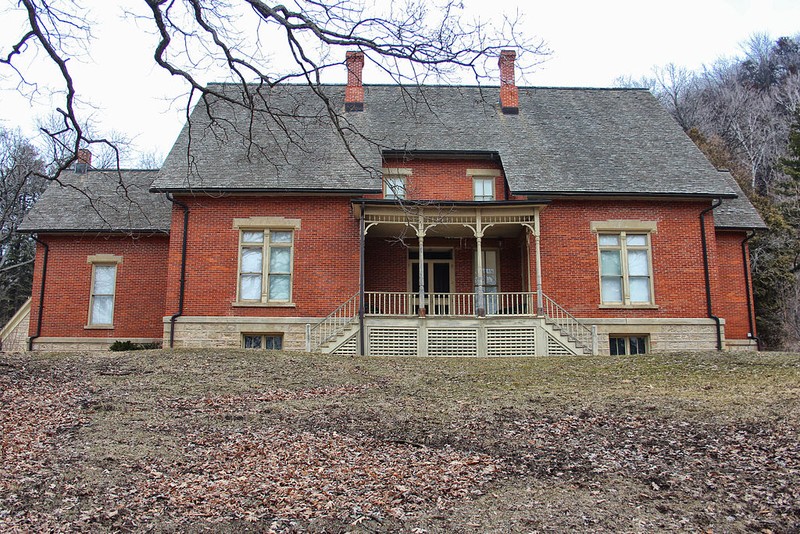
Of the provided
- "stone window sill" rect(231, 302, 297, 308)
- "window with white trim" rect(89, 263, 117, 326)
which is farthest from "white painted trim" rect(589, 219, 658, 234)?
"window with white trim" rect(89, 263, 117, 326)

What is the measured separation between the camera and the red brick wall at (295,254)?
723 inches

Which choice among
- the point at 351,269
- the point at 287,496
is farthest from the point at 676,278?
the point at 287,496

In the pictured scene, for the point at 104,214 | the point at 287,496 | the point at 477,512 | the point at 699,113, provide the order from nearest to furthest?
the point at 477,512 → the point at 287,496 → the point at 104,214 → the point at 699,113

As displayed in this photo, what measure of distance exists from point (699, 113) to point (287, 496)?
5481 centimetres

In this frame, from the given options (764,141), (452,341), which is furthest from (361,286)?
(764,141)

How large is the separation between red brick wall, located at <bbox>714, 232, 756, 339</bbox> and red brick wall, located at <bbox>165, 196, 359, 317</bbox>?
12.2 meters

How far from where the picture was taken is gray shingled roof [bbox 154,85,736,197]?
18984mm

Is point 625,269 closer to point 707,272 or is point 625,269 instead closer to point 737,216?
point 707,272

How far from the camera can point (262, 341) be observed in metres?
18.4

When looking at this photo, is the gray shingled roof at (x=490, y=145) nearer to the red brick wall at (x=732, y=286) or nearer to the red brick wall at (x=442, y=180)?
A: the red brick wall at (x=442, y=180)

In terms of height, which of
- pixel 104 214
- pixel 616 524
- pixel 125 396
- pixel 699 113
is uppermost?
pixel 699 113

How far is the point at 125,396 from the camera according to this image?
32.6 feet

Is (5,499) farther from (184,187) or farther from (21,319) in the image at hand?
(21,319)

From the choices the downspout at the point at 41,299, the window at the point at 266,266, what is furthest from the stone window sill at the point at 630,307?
the downspout at the point at 41,299
